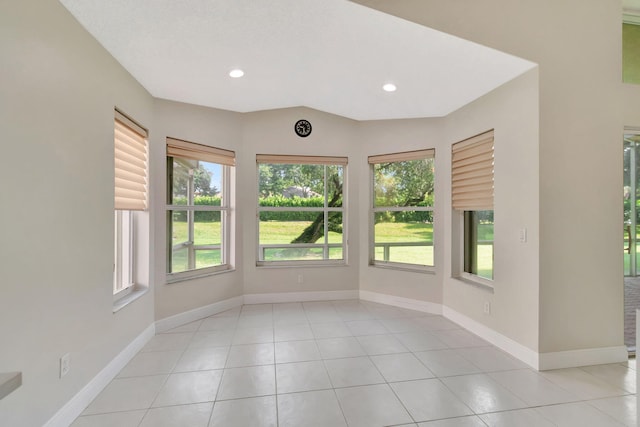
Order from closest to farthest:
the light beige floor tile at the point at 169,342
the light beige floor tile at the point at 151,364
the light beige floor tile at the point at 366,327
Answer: the light beige floor tile at the point at 151,364 < the light beige floor tile at the point at 169,342 < the light beige floor tile at the point at 366,327

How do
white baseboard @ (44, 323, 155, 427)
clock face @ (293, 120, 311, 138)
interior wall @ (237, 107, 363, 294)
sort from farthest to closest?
clock face @ (293, 120, 311, 138) → interior wall @ (237, 107, 363, 294) → white baseboard @ (44, 323, 155, 427)

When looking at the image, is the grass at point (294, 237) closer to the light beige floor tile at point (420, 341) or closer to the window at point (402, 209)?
the window at point (402, 209)

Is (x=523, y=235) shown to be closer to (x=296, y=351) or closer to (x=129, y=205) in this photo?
(x=296, y=351)

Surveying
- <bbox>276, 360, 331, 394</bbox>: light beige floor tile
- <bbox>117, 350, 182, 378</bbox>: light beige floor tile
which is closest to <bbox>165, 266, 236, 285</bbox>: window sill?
<bbox>117, 350, 182, 378</bbox>: light beige floor tile

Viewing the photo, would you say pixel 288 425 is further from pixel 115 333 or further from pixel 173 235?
pixel 173 235

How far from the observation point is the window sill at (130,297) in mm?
2602

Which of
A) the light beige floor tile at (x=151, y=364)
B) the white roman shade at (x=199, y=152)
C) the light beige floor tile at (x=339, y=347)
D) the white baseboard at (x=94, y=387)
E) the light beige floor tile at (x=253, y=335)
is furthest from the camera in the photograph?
the white roman shade at (x=199, y=152)

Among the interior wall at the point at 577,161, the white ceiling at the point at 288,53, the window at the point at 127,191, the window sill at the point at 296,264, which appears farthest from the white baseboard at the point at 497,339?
the window at the point at 127,191

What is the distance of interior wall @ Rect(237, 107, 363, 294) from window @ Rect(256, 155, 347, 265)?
0.37 feet

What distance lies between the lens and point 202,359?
107 inches

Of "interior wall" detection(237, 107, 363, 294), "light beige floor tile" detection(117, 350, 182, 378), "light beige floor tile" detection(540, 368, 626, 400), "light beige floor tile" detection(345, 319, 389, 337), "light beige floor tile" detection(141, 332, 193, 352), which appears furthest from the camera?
"interior wall" detection(237, 107, 363, 294)

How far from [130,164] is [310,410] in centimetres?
251

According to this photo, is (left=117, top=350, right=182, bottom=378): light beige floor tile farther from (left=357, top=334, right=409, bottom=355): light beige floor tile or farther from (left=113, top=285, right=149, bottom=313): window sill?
(left=357, top=334, right=409, bottom=355): light beige floor tile

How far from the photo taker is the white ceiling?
2076 mm
